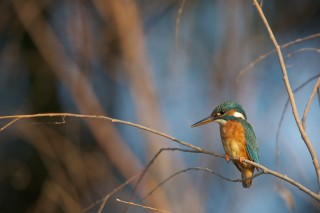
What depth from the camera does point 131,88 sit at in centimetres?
457

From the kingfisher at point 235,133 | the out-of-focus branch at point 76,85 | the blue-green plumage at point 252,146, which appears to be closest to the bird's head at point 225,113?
the kingfisher at point 235,133

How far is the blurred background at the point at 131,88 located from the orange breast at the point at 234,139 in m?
0.91

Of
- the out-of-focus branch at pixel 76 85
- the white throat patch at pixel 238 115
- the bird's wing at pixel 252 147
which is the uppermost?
the out-of-focus branch at pixel 76 85

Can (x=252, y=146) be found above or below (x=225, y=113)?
below

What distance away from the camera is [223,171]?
17.0ft

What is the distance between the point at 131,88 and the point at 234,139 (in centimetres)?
195

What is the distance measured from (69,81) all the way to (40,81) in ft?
3.88

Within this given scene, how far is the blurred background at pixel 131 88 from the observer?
4.39 meters

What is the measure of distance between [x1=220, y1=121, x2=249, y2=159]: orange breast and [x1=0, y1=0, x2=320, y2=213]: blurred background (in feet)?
2.99

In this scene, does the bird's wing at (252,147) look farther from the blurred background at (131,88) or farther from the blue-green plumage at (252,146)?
the blurred background at (131,88)

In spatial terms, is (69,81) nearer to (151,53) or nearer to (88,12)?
(88,12)

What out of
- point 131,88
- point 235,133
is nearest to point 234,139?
point 235,133

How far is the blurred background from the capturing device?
4.39 m

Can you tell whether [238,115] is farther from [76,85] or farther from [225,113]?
[76,85]
